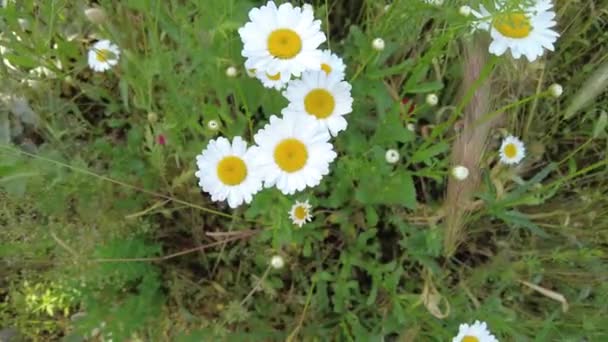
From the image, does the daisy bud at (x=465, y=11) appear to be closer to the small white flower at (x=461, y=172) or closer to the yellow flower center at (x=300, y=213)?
the small white flower at (x=461, y=172)

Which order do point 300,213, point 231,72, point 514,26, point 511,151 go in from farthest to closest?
point 511,151, point 300,213, point 231,72, point 514,26

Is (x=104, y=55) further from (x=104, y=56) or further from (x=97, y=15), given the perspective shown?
(x=97, y=15)

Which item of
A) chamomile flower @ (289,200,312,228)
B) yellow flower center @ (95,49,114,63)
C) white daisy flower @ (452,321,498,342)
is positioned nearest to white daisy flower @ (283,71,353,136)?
chamomile flower @ (289,200,312,228)

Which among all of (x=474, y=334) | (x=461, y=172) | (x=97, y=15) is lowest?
(x=474, y=334)

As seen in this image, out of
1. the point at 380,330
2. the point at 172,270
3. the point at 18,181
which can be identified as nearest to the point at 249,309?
the point at 172,270

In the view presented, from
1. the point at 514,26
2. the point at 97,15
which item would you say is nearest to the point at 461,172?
the point at 514,26

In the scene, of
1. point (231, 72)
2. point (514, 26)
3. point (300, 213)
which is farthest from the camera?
point (300, 213)

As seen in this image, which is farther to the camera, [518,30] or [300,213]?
Answer: [300,213]

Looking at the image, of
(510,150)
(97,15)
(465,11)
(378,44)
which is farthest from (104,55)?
(510,150)

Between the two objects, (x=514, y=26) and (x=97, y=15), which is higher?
(x=97, y=15)
